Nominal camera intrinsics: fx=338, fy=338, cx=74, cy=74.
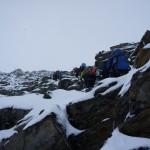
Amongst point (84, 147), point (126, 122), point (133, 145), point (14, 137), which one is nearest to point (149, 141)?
point (133, 145)

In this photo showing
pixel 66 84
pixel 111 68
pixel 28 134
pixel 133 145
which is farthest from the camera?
pixel 66 84

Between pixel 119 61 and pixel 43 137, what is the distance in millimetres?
7378

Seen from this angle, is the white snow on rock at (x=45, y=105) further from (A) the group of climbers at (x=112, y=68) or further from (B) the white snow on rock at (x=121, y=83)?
(A) the group of climbers at (x=112, y=68)

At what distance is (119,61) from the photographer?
853 inches

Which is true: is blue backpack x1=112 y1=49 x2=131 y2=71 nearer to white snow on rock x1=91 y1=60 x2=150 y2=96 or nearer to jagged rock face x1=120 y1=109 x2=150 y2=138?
white snow on rock x1=91 y1=60 x2=150 y2=96

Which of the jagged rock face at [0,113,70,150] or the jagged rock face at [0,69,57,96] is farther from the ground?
the jagged rock face at [0,113,70,150]

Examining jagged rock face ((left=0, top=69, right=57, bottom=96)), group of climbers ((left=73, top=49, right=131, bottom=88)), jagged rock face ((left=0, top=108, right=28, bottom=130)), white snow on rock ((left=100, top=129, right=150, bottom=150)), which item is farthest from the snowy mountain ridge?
Answer: jagged rock face ((left=0, top=69, right=57, bottom=96))

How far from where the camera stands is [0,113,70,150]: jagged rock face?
17.2 m

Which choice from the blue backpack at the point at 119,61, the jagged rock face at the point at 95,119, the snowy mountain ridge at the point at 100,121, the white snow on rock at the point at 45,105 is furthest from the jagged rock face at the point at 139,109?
the blue backpack at the point at 119,61

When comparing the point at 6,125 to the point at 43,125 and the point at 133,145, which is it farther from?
the point at 133,145

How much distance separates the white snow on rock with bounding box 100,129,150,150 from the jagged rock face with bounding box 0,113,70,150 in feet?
14.2

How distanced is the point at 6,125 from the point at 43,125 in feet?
19.3

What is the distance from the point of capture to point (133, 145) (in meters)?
12.8

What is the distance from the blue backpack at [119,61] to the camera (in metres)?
21.4
